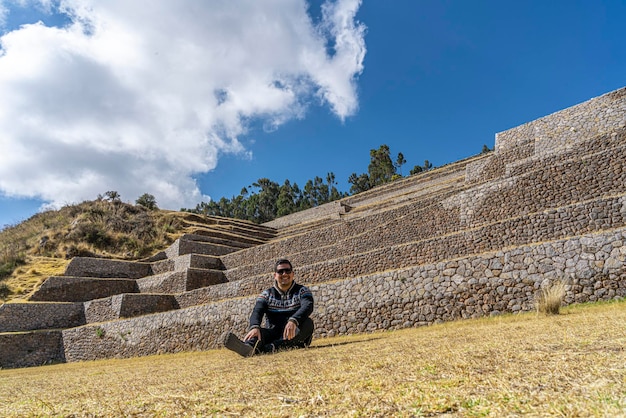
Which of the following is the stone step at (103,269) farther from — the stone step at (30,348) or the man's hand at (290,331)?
the man's hand at (290,331)

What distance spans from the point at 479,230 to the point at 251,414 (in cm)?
1073

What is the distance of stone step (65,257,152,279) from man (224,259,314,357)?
1828 centimetres

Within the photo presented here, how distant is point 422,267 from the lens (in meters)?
9.97

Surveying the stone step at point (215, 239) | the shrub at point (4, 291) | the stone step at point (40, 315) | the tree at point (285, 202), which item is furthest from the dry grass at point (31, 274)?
the tree at point (285, 202)

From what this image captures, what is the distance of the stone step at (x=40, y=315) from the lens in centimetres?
1595

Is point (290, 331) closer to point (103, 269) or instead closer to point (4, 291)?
point (103, 269)

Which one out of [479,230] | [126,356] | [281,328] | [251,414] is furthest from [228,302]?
[251,414]

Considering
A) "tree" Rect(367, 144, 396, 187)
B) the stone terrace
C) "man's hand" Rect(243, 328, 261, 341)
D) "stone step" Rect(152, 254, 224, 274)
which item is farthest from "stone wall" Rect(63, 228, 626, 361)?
"tree" Rect(367, 144, 396, 187)

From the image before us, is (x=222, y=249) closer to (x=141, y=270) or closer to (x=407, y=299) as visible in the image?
(x=141, y=270)

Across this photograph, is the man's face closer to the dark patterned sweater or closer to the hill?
the dark patterned sweater

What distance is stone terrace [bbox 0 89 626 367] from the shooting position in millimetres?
8719

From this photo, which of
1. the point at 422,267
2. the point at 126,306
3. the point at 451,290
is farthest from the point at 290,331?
the point at 126,306

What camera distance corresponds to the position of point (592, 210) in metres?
9.96

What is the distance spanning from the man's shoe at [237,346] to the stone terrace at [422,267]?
540 centimetres
